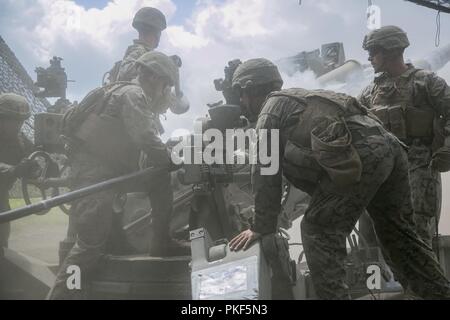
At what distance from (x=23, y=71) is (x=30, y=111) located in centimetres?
200

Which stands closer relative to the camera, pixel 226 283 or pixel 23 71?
pixel 226 283

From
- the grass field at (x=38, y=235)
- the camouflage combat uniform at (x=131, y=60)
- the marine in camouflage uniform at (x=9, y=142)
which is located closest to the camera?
the marine in camouflage uniform at (x=9, y=142)

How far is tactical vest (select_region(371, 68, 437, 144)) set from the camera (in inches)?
161

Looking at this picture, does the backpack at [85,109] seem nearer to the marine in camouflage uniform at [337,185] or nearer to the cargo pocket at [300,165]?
the marine in camouflage uniform at [337,185]

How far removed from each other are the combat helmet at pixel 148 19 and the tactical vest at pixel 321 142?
285cm

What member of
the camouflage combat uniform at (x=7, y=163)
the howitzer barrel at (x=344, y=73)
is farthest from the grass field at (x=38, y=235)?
the howitzer barrel at (x=344, y=73)

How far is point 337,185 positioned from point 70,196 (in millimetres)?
1780

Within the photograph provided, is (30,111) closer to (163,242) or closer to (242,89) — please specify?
(163,242)

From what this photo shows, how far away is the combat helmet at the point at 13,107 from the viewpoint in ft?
14.6

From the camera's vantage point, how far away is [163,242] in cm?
367
